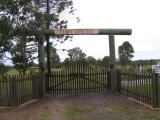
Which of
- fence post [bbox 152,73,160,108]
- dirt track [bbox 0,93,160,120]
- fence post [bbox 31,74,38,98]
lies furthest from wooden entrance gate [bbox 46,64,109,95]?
fence post [bbox 152,73,160,108]

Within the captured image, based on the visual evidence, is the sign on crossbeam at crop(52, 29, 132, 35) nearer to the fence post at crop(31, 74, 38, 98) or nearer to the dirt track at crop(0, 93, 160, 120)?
the fence post at crop(31, 74, 38, 98)

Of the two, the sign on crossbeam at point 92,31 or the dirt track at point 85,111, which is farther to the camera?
the sign on crossbeam at point 92,31

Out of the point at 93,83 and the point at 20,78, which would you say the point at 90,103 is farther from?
the point at 93,83

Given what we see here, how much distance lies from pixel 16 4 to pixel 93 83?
8590 mm

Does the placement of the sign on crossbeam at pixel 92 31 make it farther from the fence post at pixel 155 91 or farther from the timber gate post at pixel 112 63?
the fence post at pixel 155 91

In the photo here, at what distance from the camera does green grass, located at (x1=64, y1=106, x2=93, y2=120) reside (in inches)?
583

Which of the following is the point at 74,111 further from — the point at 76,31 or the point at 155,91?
the point at 76,31

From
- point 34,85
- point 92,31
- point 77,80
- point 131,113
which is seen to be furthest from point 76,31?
point 131,113

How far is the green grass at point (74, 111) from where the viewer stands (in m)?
14.8

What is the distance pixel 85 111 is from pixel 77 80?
899 cm

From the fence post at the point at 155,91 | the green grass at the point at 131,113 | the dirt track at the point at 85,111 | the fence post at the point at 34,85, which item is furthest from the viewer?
the fence post at the point at 34,85

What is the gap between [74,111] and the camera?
16219mm

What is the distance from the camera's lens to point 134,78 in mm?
19922

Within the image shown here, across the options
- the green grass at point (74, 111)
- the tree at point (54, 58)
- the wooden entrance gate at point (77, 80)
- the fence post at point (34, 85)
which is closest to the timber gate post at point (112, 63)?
the wooden entrance gate at point (77, 80)
